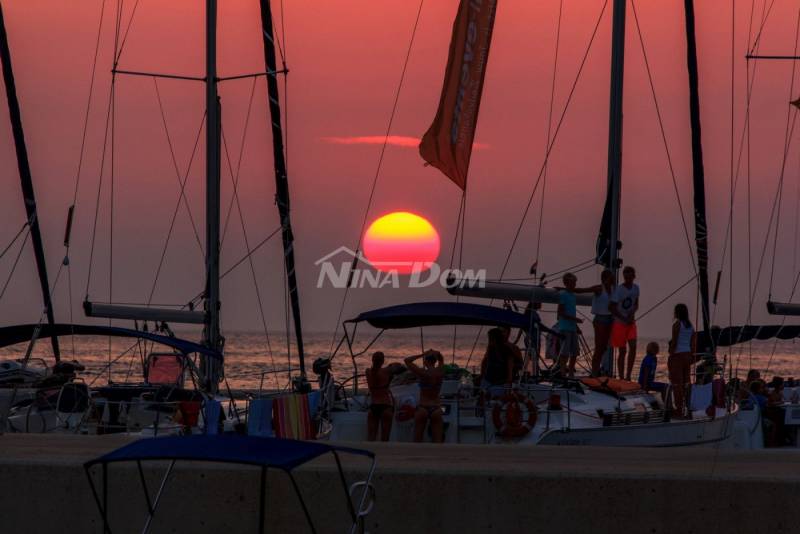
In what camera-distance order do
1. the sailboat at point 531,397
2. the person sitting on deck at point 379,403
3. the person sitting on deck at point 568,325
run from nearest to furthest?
the sailboat at point 531,397 → the person sitting on deck at point 379,403 → the person sitting on deck at point 568,325

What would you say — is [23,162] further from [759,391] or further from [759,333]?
[759,333]

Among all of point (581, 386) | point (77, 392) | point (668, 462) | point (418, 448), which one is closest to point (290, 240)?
point (77, 392)

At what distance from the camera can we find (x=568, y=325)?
24.1 metres

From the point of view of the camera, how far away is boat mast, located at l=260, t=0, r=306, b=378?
99.9 ft

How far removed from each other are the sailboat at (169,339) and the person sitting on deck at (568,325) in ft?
14.2

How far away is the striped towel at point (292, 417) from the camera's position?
20562mm

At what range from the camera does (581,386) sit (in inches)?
850

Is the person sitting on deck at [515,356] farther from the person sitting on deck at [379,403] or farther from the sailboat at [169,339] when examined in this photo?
the sailboat at [169,339]

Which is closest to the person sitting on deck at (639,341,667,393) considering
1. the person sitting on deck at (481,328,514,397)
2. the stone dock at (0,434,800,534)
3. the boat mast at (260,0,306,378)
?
the person sitting on deck at (481,328,514,397)

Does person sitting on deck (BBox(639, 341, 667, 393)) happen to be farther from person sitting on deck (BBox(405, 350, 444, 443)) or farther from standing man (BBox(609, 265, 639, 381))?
person sitting on deck (BBox(405, 350, 444, 443))

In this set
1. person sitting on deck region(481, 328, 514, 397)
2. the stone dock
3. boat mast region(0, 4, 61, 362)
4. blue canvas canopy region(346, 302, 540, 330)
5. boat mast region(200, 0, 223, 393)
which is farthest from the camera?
boat mast region(0, 4, 61, 362)

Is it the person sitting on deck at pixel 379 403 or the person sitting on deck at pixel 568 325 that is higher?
the person sitting on deck at pixel 568 325

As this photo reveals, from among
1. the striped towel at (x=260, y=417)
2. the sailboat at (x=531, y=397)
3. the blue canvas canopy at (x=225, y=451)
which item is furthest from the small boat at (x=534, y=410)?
the blue canvas canopy at (x=225, y=451)

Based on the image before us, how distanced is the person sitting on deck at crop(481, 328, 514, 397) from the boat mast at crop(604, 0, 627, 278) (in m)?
5.04
